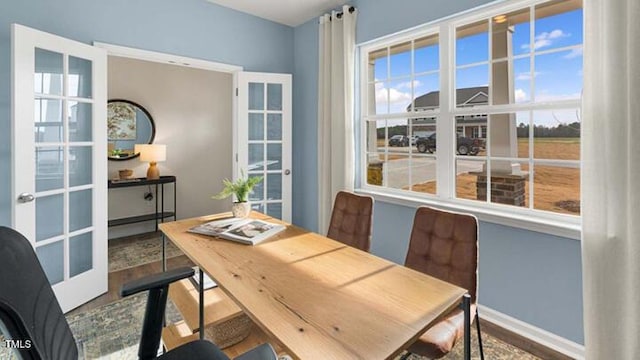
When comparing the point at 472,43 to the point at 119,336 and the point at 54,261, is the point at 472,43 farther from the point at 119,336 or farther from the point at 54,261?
the point at 54,261

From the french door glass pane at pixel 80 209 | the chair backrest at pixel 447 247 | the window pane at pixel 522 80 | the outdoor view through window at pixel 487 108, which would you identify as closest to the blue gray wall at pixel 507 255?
the outdoor view through window at pixel 487 108

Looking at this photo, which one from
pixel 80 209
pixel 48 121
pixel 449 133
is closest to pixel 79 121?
pixel 48 121

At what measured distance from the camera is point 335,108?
3432mm

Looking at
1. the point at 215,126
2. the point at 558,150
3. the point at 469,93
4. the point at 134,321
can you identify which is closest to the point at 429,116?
the point at 469,93

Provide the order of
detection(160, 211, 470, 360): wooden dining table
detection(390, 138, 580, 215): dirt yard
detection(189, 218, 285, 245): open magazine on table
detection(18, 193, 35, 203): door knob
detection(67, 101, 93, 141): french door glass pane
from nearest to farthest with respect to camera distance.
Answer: detection(160, 211, 470, 360): wooden dining table, detection(189, 218, 285, 245): open magazine on table, detection(390, 138, 580, 215): dirt yard, detection(18, 193, 35, 203): door knob, detection(67, 101, 93, 141): french door glass pane

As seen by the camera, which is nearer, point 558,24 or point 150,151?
point 558,24

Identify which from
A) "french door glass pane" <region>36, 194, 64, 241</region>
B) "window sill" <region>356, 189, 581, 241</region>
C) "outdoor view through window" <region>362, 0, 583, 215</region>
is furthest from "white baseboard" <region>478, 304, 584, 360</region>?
"french door glass pane" <region>36, 194, 64, 241</region>

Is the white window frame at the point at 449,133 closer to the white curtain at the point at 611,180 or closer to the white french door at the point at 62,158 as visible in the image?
the white curtain at the point at 611,180

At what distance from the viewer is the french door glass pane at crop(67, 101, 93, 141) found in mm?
2572

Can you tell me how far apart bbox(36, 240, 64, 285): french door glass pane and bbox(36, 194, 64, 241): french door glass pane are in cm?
9

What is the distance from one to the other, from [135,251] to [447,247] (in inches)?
144

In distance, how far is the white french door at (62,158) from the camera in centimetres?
222

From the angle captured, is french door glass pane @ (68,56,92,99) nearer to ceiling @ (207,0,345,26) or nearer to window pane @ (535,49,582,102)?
ceiling @ (207,0,345,26)

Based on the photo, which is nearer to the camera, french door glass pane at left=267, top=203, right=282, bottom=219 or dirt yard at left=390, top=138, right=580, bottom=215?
dirt yard at left=390, top=138, right=580, bottom=215
